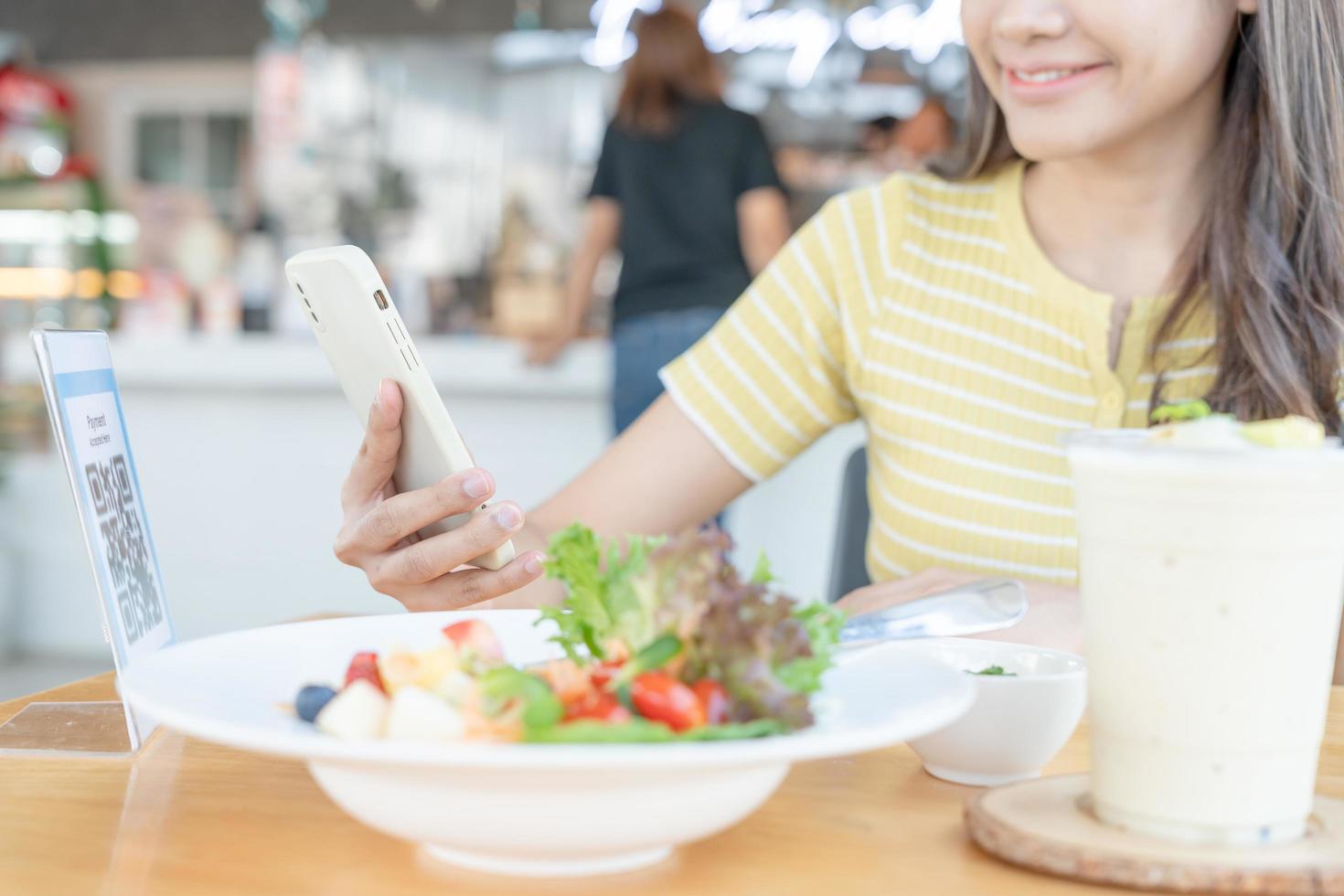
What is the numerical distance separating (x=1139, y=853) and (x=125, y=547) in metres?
0.61

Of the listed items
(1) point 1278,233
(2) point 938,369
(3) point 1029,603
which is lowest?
(3) point 1029,603

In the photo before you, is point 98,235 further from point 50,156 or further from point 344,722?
point 344,722

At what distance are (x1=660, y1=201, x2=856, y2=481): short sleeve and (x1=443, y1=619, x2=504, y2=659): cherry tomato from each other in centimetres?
73

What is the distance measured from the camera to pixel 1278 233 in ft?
4.07

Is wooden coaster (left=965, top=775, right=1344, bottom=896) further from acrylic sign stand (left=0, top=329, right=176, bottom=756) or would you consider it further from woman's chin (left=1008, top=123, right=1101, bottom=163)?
woman's chin (left=1008, top=123, right=1101, bottom=163)

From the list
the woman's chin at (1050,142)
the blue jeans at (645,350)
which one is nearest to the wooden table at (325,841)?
the woman's chin at (1050,142)

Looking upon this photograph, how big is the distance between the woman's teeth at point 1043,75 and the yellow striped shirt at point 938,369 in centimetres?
20

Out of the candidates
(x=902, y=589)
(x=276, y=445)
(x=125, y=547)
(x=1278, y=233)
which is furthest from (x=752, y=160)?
(x=125, y=547)

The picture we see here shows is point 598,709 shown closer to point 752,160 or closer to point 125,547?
point 125,547

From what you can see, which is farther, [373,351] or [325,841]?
[373,351]

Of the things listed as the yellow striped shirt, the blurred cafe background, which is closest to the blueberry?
the yellow striped shirt

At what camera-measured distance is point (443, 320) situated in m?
5.09

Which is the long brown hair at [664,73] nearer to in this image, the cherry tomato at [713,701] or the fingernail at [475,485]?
the fingernail at [475,485]

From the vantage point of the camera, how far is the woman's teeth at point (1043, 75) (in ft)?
3.86
